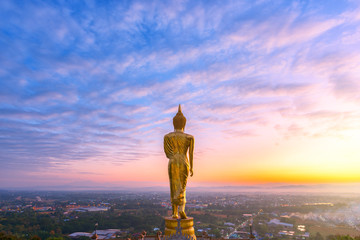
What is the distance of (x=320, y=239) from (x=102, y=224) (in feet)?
117

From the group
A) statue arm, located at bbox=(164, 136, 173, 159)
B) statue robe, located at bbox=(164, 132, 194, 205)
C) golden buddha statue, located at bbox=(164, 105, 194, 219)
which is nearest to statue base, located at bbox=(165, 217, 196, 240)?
golden buddha statue, located at bbox=(164, 105, 194, 219)

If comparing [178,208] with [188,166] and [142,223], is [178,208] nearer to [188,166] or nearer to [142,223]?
[188,166]

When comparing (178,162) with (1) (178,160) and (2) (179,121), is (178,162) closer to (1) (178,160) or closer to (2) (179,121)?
(1) (178,160)

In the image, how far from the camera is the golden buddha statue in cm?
890

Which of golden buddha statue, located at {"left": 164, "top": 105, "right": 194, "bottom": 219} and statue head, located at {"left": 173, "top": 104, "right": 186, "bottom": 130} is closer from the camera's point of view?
golden buddha statue, located at {"left": 164, "top": 105, "right": 194, "bottom": 219}

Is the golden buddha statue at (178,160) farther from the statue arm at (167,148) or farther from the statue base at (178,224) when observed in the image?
the statue base at (178,224)

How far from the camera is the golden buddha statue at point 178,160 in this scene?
350 inches

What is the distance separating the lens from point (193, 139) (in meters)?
9.32

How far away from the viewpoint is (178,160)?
357 inches

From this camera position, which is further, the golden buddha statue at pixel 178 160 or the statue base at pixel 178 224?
the golden buddha statue at pixel 178 160

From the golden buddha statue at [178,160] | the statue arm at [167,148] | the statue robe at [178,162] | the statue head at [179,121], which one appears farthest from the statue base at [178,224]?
the statue head at [179,121]

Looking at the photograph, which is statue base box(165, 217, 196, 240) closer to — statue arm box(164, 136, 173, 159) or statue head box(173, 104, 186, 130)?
statue arm box(164, 136, 173, 159)

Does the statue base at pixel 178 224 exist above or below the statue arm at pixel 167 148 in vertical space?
below

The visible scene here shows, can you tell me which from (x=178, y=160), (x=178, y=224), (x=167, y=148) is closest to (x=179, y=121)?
(x=167, y=148)
